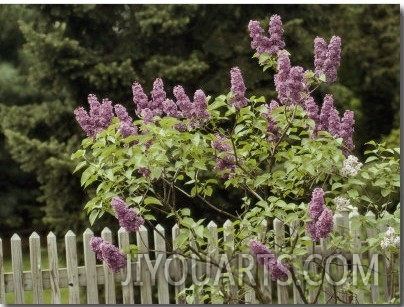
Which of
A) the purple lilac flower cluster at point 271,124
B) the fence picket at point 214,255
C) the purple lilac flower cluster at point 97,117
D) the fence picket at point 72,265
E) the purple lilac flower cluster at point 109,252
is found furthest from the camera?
the fence picket at point 72,265

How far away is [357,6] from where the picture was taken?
28.9 ft

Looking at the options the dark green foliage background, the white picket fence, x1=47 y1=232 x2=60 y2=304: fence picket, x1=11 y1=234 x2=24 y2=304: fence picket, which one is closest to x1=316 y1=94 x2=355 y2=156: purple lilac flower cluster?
the white picket fence

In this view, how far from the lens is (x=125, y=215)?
2.88m

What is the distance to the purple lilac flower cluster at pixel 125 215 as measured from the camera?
284 cm

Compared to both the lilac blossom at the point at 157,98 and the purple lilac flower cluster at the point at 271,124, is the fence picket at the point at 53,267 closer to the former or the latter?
the lilac blossom at the point at 157,98

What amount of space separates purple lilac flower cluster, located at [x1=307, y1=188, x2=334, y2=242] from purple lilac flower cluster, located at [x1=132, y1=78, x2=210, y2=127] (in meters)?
0.53

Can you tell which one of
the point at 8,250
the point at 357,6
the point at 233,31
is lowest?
the point at 8,250

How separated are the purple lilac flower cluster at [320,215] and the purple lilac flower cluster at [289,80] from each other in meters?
0.39

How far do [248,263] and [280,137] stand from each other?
1172 millimetres

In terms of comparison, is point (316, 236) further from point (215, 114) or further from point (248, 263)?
point (248, 263)

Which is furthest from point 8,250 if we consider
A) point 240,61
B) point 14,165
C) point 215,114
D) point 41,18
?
point 215,114

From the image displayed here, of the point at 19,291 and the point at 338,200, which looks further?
the point at 19,291

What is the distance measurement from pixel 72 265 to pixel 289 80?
5.36 ft

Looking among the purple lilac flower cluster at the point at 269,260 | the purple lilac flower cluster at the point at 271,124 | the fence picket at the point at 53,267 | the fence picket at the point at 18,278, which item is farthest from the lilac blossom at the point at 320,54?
the fence picket at the point at 18,278
